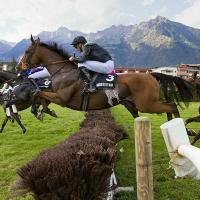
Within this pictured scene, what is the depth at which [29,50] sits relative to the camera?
9109mm

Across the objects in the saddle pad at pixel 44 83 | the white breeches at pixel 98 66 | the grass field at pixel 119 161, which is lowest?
the grass field at pixel 119 161

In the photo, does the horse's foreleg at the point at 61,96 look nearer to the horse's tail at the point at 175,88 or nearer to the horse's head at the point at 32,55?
the horse's head at the point at 32,55

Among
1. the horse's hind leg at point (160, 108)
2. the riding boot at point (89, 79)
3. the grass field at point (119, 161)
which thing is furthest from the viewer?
the horse's hind leg at point (160, 108)

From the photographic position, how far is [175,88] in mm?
9414

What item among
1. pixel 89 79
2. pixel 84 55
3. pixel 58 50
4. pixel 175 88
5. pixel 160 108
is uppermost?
pixel 58 50

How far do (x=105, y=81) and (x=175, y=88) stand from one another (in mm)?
1863

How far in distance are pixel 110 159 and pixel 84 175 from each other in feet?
1.77

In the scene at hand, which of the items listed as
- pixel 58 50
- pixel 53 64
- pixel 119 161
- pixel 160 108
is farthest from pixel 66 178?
pixel 58 50

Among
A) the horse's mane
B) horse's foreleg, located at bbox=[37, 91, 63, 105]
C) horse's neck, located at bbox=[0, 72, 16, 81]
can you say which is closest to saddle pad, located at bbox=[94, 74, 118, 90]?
horse's foreleg, located at bbox=[37, 91, 63, 105]

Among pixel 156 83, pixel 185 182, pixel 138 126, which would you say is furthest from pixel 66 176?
pixel 156 83

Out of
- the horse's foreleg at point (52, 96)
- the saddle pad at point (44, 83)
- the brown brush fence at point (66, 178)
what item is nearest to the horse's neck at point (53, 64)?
the horse's foreleg at point (52, 96)

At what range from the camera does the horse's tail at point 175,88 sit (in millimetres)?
9289

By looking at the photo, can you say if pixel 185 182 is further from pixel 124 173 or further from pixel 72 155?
pixel 72 155

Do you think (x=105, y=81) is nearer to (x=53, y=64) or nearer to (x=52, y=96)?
(x=52, y=96)
